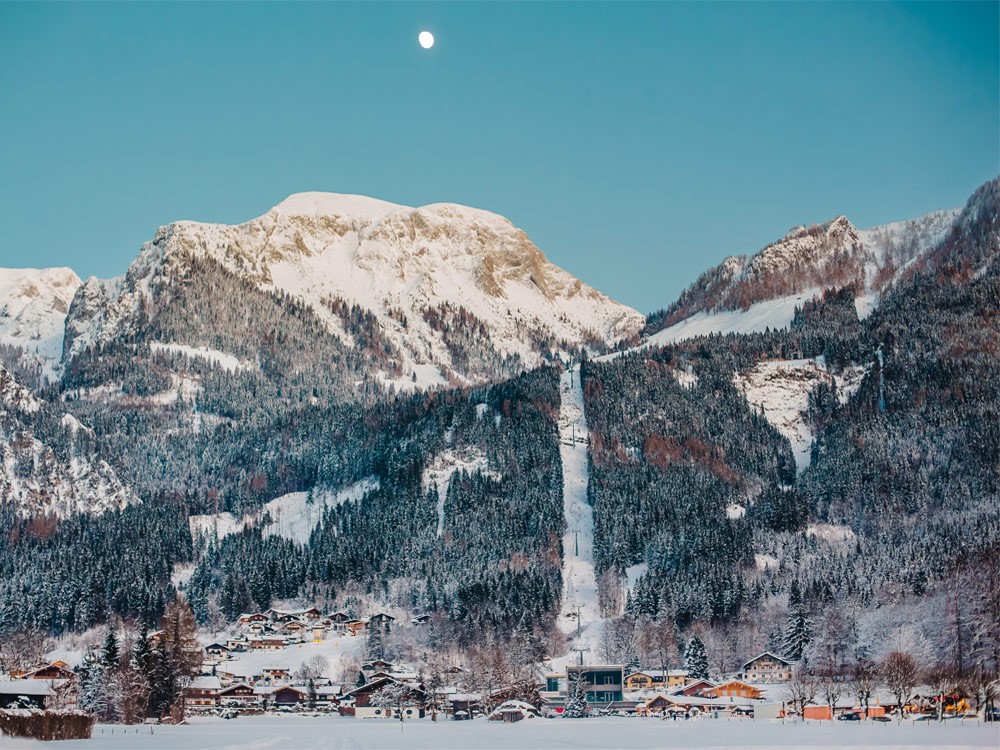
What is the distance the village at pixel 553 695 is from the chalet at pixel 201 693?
15 cm

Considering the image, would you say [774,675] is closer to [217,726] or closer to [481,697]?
[481,697]

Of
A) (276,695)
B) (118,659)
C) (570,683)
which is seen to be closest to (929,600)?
(570,683)

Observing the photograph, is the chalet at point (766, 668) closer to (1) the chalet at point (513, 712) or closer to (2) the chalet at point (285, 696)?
(1) the chalet at point (513, 712)

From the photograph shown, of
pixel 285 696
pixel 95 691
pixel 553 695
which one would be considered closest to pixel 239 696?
pixel 285 696

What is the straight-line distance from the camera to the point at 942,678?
151 m

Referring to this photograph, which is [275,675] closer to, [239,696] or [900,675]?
[239,696]

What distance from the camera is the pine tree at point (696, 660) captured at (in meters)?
183

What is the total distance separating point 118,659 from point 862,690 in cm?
7715

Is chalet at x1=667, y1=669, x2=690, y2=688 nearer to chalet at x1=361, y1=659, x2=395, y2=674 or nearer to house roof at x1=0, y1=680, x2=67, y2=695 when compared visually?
chalet at x1=361, y1=659, x2=395, y2=674

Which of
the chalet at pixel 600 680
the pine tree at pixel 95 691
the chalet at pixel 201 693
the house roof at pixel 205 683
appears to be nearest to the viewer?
the pine tree at pixel 95 691

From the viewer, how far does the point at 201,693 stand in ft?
559

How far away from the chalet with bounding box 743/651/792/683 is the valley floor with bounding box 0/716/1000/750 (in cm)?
4325

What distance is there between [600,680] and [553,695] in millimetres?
6031

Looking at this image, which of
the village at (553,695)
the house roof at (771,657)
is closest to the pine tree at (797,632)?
the house roof at (771,657)
